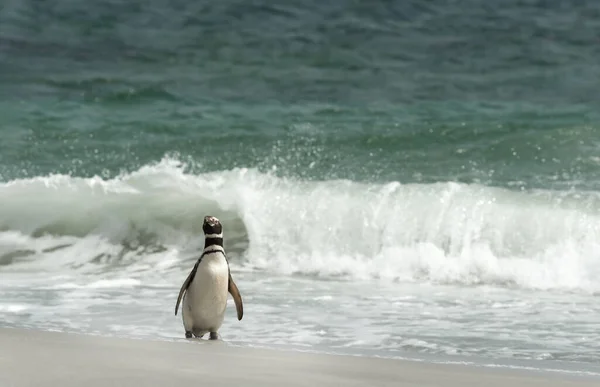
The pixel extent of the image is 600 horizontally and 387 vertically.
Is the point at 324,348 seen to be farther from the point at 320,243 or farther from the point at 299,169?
the point at 299,169

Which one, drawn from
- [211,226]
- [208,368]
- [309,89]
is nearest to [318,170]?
[309,89]

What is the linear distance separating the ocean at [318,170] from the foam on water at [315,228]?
2 centimetres

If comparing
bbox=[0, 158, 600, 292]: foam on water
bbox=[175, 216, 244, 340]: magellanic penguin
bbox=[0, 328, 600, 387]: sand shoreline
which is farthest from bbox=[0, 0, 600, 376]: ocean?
bbox=[0, 328, 600, 387]: sand shoreline

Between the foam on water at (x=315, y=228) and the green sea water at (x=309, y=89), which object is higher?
the green sea water at (x=309, y=89)

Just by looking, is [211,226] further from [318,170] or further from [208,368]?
[318,170]

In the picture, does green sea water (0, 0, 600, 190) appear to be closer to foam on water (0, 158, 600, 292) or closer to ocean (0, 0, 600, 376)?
ocean (0, 0, 600, 376)

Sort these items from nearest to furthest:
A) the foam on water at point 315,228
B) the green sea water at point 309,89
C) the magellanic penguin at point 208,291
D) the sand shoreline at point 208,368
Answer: the sand shoreline at point 208,368
the magellanic penguin at point 208,291
the foam on water at point 315,228
the green sea water at point 309,89

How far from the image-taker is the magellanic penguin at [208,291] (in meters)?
5.20

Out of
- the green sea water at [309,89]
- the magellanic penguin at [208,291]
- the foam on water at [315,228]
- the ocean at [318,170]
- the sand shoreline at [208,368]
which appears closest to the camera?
the sand shoreline at [208,368]

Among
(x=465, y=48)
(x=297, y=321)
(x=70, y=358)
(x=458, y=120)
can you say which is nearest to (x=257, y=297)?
(x=297, y=321)

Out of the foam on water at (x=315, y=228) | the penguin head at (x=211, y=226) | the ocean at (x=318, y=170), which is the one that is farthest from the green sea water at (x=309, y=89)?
the penguin head at (x=211, y=226)

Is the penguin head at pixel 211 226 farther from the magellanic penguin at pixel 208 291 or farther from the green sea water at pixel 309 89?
the green sea water at pixel 309 89

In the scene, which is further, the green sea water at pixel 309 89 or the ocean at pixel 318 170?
the green sea water at pixel 309 89

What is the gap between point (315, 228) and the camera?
9289mm
